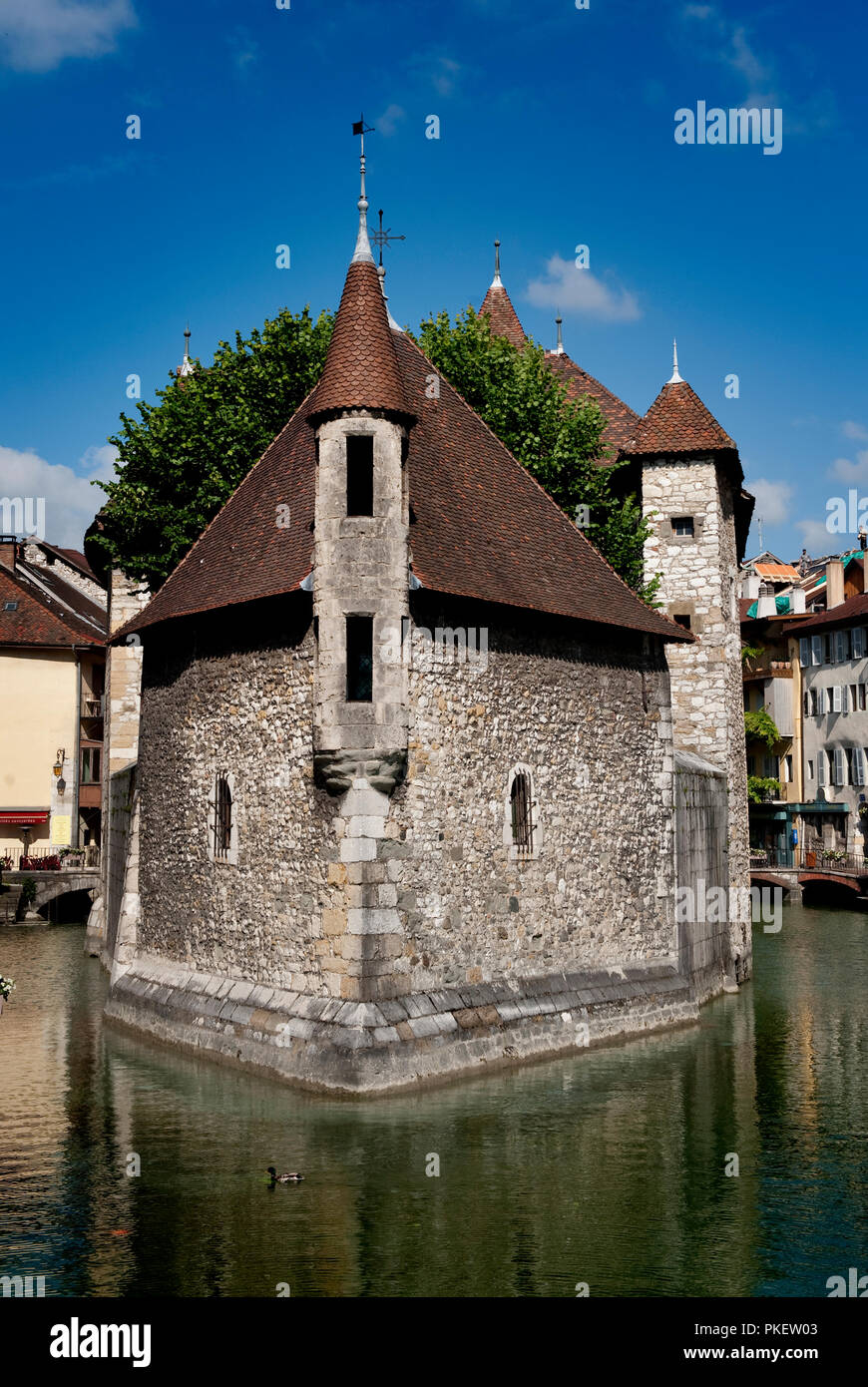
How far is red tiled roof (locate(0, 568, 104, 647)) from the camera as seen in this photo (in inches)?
1761

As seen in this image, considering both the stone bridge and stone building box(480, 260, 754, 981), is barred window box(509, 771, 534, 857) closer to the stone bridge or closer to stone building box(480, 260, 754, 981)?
stone building box(480, 260, 754, 981)

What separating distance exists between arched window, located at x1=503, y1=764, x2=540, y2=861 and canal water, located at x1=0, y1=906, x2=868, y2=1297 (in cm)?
281

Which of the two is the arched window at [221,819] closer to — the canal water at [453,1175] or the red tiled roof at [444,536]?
the red tiled roof at [444,536]

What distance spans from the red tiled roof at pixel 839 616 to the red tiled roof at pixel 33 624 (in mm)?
26445

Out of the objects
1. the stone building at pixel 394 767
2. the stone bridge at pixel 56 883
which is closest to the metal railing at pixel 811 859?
the stone bridge at pixel 56 883

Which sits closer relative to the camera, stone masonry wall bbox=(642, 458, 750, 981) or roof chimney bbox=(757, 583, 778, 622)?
stone masonry wall bbox=(642, 458, 750, 981)

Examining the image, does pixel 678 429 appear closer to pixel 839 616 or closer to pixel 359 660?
pixel 359 660

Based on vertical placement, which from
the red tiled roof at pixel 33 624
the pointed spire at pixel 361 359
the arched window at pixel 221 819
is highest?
the red tiled roof at pixel 33 624

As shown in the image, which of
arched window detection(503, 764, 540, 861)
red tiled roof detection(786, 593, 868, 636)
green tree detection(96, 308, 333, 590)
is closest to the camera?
arched window detection(503, 764, 540, 861)

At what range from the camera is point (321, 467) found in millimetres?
15055

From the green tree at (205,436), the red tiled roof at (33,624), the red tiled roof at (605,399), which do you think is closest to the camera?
the green tree at (205,436)

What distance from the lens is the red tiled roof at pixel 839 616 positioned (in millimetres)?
46188

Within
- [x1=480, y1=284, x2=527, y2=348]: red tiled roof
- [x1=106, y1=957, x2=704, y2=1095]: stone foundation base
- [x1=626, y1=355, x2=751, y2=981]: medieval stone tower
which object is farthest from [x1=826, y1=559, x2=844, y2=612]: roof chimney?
[x1=106, y1=957, x2=704, y2=1095]: stone foundation base

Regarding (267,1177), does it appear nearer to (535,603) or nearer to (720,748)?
(535,603)
